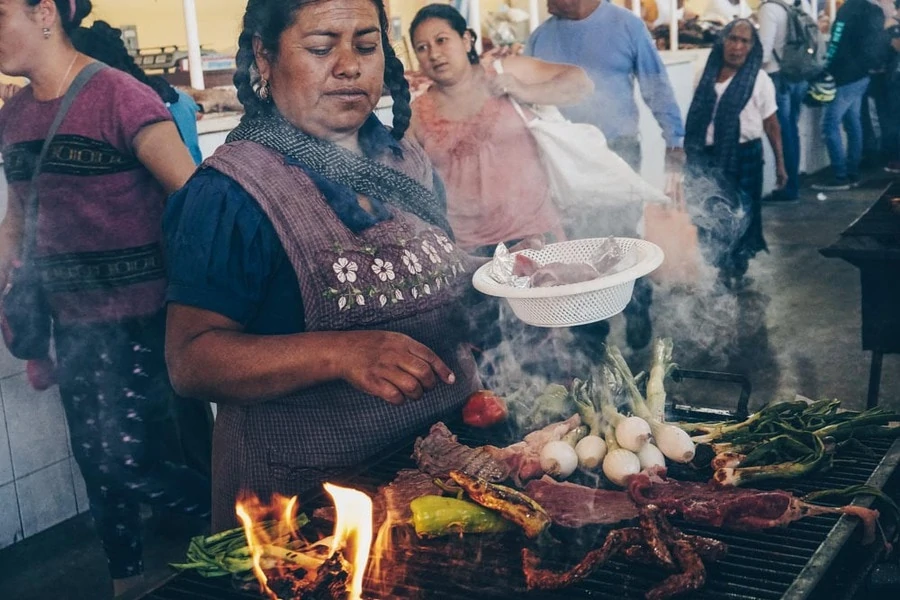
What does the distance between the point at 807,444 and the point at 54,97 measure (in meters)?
2.85

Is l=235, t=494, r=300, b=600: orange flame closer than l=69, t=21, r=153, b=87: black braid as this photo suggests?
Yes

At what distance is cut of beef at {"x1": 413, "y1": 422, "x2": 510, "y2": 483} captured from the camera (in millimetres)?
2451

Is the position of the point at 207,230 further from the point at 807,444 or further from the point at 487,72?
the point at 487,72

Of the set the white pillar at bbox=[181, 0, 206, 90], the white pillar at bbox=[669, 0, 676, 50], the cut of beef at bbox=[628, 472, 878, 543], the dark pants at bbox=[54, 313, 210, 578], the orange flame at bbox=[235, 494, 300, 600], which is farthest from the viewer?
the white pillar at bbox=[669, 0, 676, 50]

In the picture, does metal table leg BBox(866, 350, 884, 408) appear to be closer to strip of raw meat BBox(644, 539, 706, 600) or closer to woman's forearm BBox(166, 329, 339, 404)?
strip of raw meat BBox(644, 539, 706, 600)

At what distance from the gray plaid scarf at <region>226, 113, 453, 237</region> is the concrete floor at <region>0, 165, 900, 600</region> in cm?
227

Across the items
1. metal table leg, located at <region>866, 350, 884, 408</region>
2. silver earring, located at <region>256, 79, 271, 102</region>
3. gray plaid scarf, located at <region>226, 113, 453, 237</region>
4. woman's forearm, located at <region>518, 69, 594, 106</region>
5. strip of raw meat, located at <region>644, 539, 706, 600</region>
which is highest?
silver earring, located at <region>256, 79, 271, 102</region>

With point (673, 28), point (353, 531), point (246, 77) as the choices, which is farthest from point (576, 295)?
point (673, 28)

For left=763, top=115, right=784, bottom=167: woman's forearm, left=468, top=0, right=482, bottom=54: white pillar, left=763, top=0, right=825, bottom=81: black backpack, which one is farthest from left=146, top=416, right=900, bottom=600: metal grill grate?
left=763, top=0, right=825, bottom=81: black backpack

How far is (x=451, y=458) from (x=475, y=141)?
2.77 meters

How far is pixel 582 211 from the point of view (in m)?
5.34

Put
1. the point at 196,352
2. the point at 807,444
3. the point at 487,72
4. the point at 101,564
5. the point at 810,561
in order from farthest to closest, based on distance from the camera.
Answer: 1. the point at 487,72
2. the point at 101,564
3. the point at 807,444
4. the point at 196,352
5. the point at 810,561

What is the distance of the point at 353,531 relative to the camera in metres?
2.02

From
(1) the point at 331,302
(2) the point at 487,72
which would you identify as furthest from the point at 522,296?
(2) the point at 487,72
